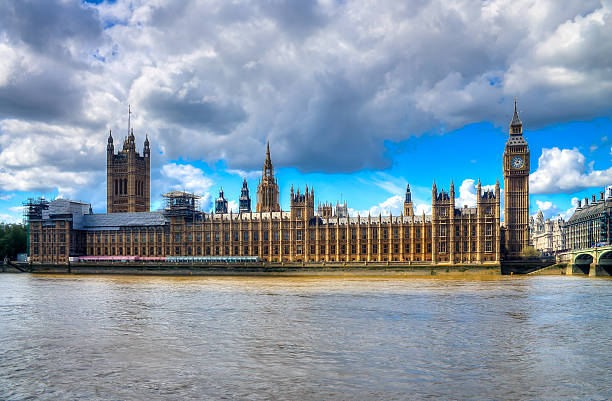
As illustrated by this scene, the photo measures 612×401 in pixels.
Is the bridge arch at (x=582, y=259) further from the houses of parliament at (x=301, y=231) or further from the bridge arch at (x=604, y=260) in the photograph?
the houses of parliament at (x=301, y=231)

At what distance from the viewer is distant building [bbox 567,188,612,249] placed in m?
147

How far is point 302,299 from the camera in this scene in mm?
56406

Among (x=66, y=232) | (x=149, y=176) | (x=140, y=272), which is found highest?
(x=149, y=176)

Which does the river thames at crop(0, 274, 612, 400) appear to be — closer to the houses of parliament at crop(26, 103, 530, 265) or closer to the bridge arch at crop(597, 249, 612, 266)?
the bridge arch at crop(597, 249, 612, 266)

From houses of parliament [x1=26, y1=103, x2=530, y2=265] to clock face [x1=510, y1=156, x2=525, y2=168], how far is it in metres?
0.23

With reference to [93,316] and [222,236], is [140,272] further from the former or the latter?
[93,316]


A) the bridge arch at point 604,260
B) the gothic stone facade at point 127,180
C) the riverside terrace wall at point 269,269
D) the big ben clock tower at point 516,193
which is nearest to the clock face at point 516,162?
the big ben clock tower at point 516,193

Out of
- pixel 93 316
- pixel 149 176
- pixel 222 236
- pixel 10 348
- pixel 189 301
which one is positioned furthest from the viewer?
pixel 149 176

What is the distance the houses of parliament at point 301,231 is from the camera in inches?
4510

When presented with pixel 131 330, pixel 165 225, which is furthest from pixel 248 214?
pixel 131 330

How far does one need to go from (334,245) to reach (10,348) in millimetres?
95160

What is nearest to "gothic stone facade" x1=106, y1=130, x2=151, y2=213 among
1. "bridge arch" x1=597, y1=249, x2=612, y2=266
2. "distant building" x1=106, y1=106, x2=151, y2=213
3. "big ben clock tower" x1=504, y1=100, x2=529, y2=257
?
"distant building" x1=106, y1=106, x2=151, y2=213

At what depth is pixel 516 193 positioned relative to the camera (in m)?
129

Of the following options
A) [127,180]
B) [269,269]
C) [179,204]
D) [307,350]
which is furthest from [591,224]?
[307,350]
